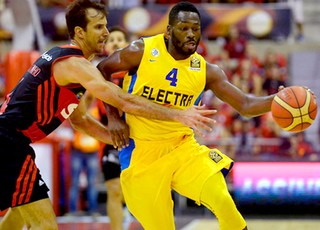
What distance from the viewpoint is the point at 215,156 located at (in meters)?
6.06

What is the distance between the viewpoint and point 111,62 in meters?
6.02

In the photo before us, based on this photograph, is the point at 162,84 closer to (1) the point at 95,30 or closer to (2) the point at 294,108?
(1) the point at 95,30

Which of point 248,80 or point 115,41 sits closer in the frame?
point 115,41

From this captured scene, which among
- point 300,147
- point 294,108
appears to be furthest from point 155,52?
point 300,147

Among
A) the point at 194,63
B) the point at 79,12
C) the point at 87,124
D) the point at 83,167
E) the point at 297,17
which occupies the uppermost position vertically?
the point at 79,12

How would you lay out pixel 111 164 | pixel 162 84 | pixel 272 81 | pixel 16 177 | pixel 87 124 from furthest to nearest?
pixel 272 81 → pixel 111 164 → pixel 87 124 → pixel 162 84 → pixel 16 177

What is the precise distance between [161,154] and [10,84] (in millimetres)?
6118

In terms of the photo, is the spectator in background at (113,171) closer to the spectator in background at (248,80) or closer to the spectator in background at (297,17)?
the spectator in background at (248,80)

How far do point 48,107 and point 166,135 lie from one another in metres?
1.04

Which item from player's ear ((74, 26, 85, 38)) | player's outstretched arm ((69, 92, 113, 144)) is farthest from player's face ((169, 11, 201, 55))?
player's outstretched arm ((69, 92, 113, 144))

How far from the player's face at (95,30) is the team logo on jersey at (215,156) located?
50.3 inches

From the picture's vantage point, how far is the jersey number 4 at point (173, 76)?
5.98 meters

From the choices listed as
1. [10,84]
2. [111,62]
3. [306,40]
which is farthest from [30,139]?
[306,40]

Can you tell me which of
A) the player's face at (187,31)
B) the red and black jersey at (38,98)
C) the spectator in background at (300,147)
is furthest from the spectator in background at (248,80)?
the red and black jersey at (38,98)
